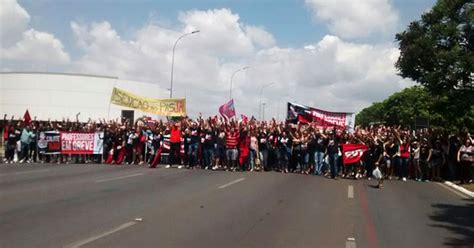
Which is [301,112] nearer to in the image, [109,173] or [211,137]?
[211,137]

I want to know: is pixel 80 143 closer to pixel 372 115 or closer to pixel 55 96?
pixel 55 96

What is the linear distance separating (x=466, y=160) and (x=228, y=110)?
17.8m

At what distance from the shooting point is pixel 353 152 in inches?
808

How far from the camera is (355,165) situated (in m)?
20.5

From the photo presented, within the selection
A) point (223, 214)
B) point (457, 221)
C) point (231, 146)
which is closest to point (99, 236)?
point (223, 214)

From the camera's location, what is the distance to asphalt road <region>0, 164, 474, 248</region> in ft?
26.5

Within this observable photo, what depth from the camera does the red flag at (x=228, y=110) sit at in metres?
33.8

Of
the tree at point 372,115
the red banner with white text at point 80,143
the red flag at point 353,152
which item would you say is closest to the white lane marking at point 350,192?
the red flag at point 353,152

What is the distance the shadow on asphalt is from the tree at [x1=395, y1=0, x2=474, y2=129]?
20761mm

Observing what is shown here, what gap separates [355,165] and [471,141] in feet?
13.7

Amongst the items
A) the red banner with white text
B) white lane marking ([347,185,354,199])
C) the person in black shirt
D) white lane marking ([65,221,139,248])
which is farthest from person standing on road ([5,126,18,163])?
white lane marking ([65,221,139,248])

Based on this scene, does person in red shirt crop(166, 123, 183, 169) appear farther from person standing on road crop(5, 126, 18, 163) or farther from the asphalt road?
person standing on road crop(5, 126, 18, 163)

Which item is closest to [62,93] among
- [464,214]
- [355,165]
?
[355,165]

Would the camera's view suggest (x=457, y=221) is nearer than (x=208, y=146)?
Yes
